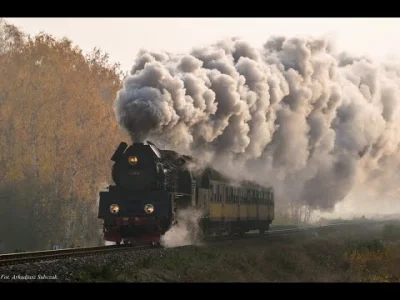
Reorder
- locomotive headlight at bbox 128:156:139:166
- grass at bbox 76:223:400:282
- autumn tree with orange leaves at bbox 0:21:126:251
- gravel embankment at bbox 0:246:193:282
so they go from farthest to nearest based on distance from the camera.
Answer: autumn tree with orange leaves at bbox 0:21:126:251 < locomotive headlight at bbox 128:156:139:166 < grass at bbox 76:223:400:282 < gravel embankment at bbox 0:246:193:282

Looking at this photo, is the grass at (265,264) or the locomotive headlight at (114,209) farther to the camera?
the locomotive headlight at (114,209)

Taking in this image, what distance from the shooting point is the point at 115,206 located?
23.7 metres

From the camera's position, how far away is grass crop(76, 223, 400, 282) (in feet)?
61.7

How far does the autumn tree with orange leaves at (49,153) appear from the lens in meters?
37.5

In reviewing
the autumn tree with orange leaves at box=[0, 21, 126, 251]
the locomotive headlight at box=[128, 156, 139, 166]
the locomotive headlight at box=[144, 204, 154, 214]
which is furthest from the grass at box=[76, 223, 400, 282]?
the autumn tree with orange leaves at box=[0, 21, 126, 251]

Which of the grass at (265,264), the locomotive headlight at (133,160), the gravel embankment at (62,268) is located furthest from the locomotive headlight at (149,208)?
the gravel embankment at (62,268)

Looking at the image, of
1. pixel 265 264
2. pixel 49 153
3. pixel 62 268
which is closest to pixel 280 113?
pixel 265 264

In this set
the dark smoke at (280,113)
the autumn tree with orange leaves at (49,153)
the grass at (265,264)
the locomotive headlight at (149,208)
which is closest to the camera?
the grass at (265,264)

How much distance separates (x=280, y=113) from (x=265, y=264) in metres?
11.7

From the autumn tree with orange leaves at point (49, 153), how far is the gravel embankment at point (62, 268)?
1837 cm

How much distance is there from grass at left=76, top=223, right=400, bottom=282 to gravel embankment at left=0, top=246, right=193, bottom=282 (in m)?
0.20

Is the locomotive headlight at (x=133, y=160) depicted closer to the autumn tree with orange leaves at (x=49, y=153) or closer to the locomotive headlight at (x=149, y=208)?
the locomotive headlight at (x=149, y=208)

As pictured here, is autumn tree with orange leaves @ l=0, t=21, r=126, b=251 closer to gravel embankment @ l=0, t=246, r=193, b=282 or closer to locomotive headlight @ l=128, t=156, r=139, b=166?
locomotive headlight @ l=128, t=156, r=139, b=166
